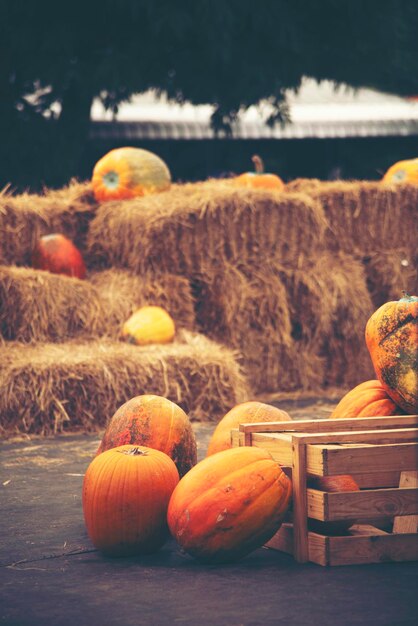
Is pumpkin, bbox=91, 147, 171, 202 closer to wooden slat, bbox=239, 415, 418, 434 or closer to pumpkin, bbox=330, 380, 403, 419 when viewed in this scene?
pumpkin, bbox=330, 380, 403, 419

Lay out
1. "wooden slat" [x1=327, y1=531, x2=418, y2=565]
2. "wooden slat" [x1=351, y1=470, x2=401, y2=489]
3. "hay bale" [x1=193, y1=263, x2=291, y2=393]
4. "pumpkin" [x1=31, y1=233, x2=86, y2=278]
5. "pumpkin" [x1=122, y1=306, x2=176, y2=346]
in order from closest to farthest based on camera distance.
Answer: "wooden slat" [x1=327, y1=531, x2=418, y2=565] → "wooden slat" [x1=351, y1=470, x2=401, y2=489] → "pumpkin" [x1=122, y1=306, x2=176, y2=346] → "pumpkin" [x1=31, y1=233, x2=86, y2=278] → "hay bale" [x1=193, y1=263, x2=291, y2=393]

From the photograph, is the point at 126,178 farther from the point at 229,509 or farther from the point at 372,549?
the point at 372,549

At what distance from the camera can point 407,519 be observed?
13.0 ft

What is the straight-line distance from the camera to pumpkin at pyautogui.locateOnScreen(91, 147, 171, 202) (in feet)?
32.7

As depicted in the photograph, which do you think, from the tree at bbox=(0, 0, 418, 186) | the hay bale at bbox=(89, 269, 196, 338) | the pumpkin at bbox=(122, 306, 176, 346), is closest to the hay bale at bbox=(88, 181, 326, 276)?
the hay bale at bbox=(89, 269, 196, 338)

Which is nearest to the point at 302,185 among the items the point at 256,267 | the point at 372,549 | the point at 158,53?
the point at 256,267

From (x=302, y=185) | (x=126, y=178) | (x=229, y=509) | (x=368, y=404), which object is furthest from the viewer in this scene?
(x=302, y=185)

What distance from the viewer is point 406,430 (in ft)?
13.4

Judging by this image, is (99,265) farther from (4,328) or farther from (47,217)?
(4,328)

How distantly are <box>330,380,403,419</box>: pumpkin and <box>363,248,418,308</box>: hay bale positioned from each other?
594 cm

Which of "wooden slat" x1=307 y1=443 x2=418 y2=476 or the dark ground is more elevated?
"wooden slat" x1=307 y1=443 x2=418 y2=476

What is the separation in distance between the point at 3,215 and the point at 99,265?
107 centimetres

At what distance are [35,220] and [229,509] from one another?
19.6 feet

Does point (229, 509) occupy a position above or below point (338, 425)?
below
